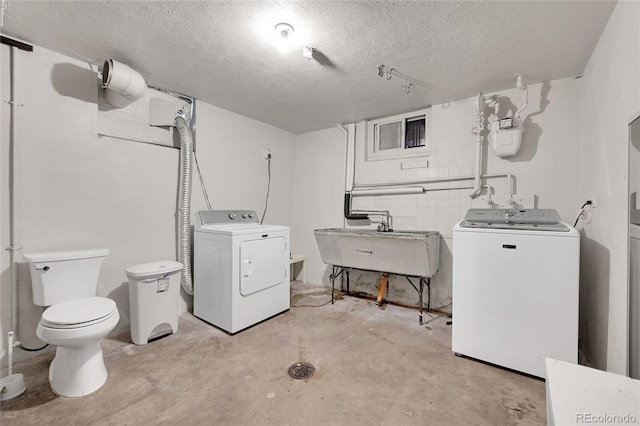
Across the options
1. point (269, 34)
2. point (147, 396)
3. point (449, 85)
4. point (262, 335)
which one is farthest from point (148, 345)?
point (449, 85)

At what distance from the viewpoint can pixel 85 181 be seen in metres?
2.22

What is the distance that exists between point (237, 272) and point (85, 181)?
1454mm

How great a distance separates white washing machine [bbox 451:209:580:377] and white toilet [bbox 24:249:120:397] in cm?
247

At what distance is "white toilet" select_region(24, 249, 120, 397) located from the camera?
5.16 feet

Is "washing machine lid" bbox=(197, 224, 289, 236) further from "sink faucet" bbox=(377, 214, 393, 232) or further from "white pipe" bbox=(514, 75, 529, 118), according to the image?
"white pipe" bbox=(514, 75, 529, 118)

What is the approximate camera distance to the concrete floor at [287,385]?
4.79ft

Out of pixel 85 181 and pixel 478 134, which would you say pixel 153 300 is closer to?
pixel 85 181

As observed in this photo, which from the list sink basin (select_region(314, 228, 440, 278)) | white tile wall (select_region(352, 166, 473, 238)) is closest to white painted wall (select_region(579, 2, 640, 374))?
white tile wall (select_region(352, 166, 473, 238))

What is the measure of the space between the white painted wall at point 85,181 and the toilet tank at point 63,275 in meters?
0.24

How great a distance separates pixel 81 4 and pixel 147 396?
2388 millimetres

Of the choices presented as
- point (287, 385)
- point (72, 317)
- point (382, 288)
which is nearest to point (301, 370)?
point (287, 385)

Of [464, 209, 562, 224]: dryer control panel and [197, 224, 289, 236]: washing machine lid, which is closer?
[464, 209, 562, 224]: dryer control panel

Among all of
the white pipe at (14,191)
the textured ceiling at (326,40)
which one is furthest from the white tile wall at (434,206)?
the white pipe at (14,191)

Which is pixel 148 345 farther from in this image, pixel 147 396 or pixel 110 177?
pixel 110 177
